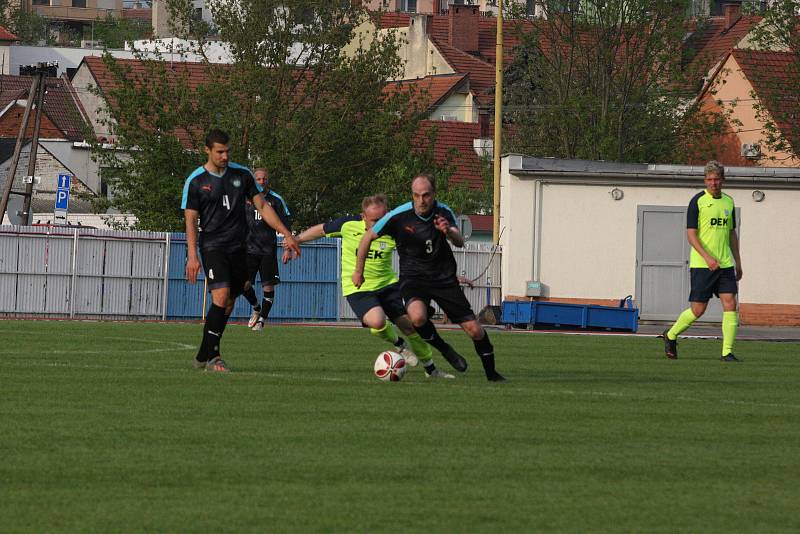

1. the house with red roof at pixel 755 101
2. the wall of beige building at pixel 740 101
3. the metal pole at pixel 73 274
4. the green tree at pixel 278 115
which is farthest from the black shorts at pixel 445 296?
the wall of beige building at pixel 740 101

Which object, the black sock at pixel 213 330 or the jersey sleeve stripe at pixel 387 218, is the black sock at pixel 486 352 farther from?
the black sock at pixel 213 330

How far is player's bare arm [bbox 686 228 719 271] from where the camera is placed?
17266mm

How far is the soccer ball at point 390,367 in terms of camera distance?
13.0 m

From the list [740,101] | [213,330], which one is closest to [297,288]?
[213,330]

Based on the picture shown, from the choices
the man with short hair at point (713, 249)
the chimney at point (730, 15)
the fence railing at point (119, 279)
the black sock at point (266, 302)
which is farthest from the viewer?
the chimney at point (730, 15)

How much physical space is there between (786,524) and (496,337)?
16.6 metres

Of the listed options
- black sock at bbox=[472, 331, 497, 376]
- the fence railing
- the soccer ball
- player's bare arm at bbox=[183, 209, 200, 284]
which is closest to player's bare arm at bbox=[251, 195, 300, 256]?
player's bare arm at bbox=[183, 209, 200, 284]

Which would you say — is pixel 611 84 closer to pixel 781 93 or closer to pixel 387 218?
pixel 781 93

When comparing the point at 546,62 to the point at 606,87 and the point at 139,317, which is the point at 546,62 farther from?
the point at 139,317

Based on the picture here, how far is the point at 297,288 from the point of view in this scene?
33.2m

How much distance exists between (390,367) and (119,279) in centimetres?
2024

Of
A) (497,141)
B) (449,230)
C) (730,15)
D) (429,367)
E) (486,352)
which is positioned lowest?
(429,367)

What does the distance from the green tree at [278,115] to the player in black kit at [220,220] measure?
28.4 metres

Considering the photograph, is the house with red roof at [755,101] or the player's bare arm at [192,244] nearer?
the player's bare arm at [192,244]
